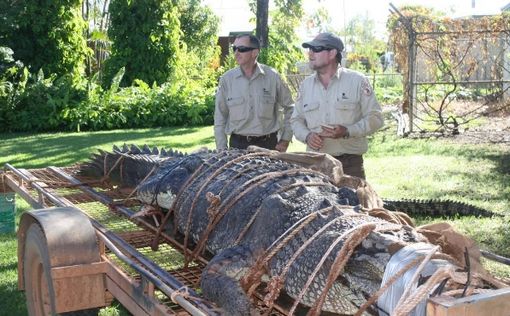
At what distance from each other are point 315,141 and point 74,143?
8100mm

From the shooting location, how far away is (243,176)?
3.58 m

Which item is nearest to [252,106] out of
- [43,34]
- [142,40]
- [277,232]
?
[277,232]

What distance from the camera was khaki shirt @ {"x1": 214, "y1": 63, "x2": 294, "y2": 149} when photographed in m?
5.58

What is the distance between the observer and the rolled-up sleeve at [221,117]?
5.70 meters

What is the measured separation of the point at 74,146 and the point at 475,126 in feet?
26.6

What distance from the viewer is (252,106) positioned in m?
5.59

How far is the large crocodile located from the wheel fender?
58 cm

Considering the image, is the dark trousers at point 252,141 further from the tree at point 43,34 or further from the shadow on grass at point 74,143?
the tree at point 43,34

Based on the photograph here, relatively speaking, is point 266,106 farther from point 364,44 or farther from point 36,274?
point 364,44

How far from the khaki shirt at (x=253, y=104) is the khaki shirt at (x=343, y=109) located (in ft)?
2.42

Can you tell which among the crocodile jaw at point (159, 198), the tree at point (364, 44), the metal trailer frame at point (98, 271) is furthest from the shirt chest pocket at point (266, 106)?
the tree at point (364, 44)

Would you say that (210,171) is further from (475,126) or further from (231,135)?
(475,126)

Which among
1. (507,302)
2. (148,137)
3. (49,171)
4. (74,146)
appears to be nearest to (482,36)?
(148,137)

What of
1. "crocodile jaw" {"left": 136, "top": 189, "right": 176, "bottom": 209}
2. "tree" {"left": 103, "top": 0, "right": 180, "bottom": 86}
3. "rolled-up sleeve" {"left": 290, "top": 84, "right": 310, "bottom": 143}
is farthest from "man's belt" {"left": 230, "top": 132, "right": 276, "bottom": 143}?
"tree" {"left": 103, "top": 0, "right": 180, "bottom": 86}
